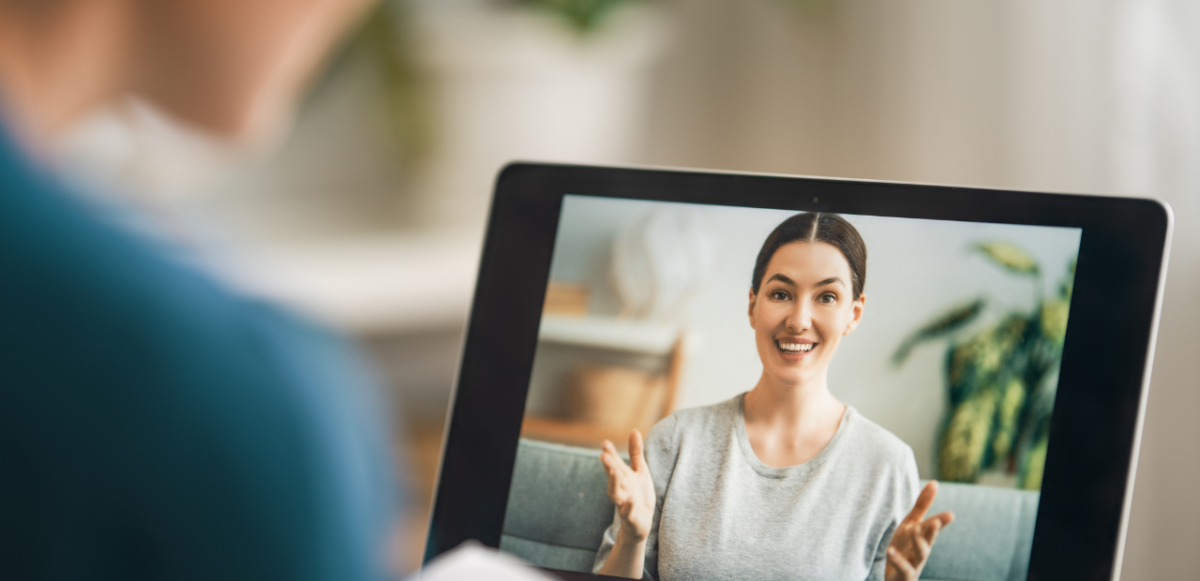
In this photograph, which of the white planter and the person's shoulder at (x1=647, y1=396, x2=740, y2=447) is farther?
the white planter

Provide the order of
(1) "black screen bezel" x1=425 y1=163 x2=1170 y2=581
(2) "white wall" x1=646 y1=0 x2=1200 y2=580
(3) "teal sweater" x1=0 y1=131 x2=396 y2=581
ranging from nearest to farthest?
(3) "teal sweater" x1=0 y1=131 x2=396 y2=581 < (1) "black screen bezel" x1=425 y1=163 x2=1170 y2=581 < (2) "white wall" x1=646 y1=0 x2=1200 y2=580

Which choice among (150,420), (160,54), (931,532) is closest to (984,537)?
(931,532)

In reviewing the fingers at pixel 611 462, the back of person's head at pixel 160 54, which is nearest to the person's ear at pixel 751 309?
the fingers at pixel 611 462

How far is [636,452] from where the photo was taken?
45cm

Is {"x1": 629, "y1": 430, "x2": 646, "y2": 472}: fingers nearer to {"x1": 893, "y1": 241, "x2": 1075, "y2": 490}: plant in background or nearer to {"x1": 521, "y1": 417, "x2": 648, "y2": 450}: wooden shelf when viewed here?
{"x1": 521, "y1": 417, "x2": 648, "y2": 450}: wooden shelf

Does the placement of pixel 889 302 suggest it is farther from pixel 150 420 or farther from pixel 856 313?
pixel 150 420

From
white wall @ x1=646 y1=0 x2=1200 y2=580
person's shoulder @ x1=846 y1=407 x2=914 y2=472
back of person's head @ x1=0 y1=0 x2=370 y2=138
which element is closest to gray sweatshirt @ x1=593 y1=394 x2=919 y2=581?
person's shoulder @ x1=846 y1=407 x2=914 y2=472

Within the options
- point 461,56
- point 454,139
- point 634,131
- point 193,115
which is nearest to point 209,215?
point 454,139

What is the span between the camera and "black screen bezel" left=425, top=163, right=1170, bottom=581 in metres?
0.39

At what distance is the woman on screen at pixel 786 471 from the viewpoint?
41 cm

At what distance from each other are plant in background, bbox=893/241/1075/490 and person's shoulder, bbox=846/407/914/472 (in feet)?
0.05

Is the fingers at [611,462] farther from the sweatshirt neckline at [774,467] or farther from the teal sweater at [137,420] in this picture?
the teal sweater at [137,420]

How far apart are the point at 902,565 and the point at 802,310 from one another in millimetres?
133

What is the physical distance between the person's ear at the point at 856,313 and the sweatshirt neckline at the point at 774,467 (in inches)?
1.5
